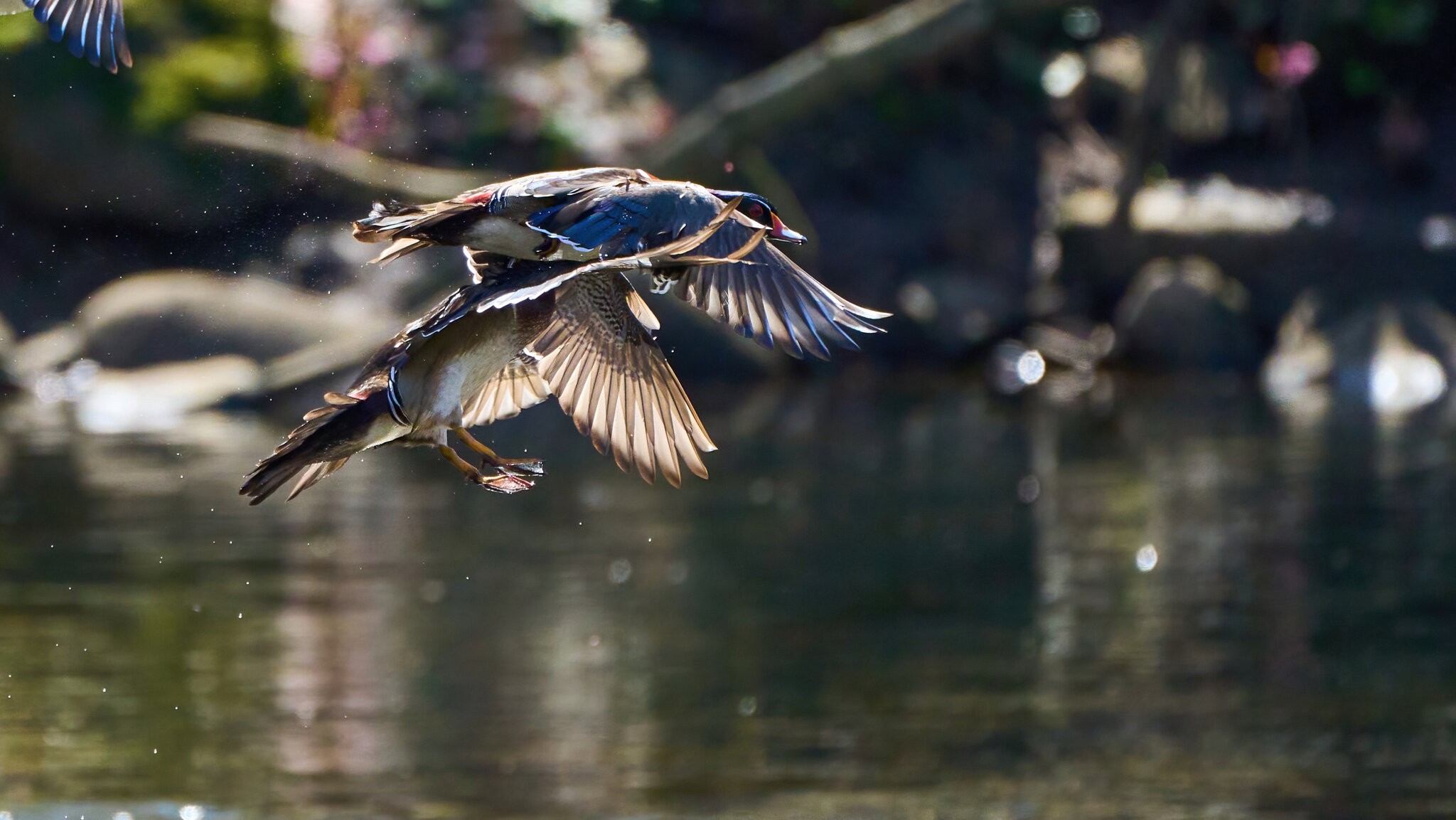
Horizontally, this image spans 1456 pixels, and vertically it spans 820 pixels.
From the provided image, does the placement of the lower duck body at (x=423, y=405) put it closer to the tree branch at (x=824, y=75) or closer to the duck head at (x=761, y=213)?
the duck head at (x=761, y=213)

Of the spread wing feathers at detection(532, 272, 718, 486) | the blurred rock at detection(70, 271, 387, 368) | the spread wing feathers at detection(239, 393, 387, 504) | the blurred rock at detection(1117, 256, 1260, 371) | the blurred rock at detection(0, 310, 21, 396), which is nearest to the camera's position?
the spread wing feathers at detection(239, 393, 387, 504)

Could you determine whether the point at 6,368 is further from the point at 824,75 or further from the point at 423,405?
the point at 423,405

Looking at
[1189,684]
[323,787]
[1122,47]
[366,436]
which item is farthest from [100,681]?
[1122,47]

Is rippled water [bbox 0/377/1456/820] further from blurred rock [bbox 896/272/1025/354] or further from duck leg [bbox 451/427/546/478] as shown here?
duck leg [bbox 451/427/546/478]

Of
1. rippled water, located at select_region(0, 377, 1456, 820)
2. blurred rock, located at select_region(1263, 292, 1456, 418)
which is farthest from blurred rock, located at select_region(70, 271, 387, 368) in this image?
blurred rock, located at select_region(1263, 292, 1456, 418)

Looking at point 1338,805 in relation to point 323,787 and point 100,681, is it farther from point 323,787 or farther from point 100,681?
point 100,681
